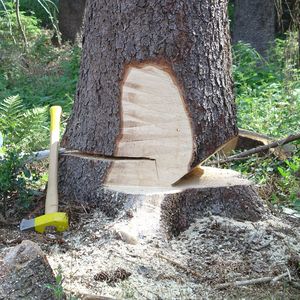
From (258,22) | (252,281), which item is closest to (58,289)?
(252,281)

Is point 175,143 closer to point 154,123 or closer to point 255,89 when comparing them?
point 154,123

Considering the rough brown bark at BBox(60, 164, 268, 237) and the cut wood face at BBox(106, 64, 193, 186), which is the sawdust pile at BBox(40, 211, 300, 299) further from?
the cut wood face at BBox(106, 64, 193, 186)

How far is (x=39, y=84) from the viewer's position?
30.2ft

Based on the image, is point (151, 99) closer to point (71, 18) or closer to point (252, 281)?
point (252, 281)

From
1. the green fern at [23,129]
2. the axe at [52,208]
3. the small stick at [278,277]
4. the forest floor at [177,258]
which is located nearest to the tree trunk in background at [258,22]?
the green fern at [23,129]

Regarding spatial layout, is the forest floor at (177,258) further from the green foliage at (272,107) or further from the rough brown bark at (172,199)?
the green foliage at (272,107)

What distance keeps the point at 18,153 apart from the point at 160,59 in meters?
1.09

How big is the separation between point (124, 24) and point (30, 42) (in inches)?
291

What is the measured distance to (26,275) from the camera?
319cm

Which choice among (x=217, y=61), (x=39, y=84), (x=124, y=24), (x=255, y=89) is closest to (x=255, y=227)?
(x=217, y=61)

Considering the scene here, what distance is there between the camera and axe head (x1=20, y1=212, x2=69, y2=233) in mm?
3982

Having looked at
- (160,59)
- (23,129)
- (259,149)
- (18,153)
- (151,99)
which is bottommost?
(259,149)

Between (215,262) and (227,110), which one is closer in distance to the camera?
(215,262)

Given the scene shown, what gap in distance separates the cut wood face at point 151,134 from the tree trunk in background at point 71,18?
24.9 feet
